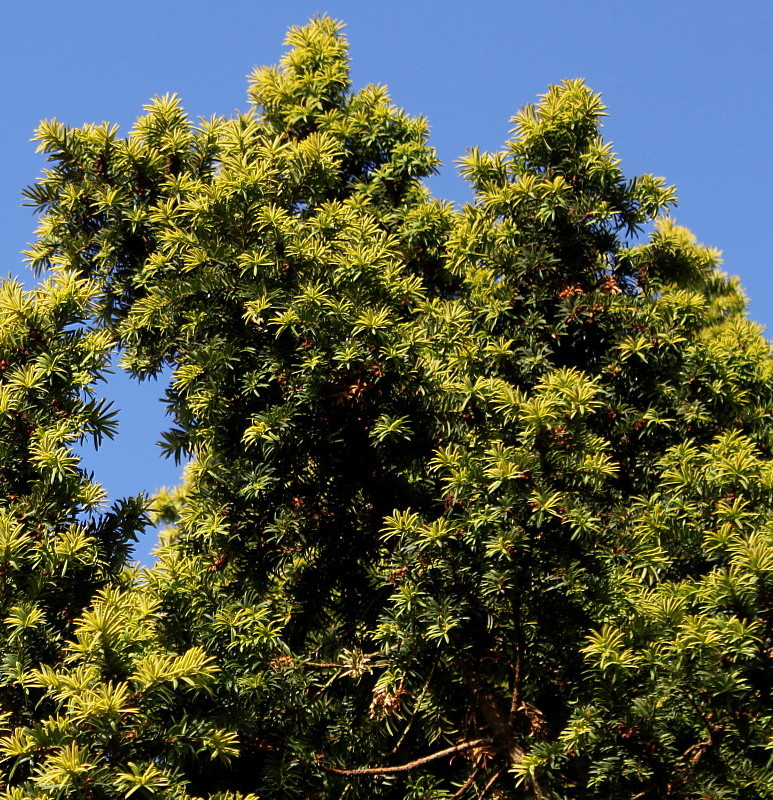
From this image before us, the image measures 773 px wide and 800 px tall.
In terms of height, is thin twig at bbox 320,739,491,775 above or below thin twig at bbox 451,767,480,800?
above

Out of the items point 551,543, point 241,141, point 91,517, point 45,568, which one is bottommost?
point 551,543

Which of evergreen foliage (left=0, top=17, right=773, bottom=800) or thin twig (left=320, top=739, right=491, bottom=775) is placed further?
thin twig (left=320, top=739, right=491, bottom=775)

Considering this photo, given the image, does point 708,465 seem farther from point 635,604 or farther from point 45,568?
point 45,568

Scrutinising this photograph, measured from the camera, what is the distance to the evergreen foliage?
4887 millimetres

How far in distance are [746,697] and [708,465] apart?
145 cm

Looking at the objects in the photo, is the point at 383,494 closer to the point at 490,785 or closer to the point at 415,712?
the point at 415,712

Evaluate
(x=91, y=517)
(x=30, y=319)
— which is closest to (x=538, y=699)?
(x=91, y=517)

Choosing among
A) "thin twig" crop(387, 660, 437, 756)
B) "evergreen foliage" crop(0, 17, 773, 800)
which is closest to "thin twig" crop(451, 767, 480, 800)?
"evergreen foliage" crop(0, 17, 773, 800)

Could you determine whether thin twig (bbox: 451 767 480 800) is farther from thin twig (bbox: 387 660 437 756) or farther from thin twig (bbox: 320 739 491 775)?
thin twig (bbox: 387 660 437 756)

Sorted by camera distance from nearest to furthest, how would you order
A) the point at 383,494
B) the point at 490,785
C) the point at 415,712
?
the point at 490,785 → the point at 415,712 → the point at 383,494

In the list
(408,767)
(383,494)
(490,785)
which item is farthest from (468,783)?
(383,494)

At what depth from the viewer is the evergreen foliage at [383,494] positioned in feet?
16.0

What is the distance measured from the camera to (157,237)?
21.4 feet

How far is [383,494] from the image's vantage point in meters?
6.33
